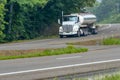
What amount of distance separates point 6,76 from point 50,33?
157ft

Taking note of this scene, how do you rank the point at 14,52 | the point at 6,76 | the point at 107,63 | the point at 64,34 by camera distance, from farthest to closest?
the point at 64,34 → the point at 14,52 → the point at 107,63 → the point at 6,76

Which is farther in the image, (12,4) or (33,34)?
(33,34)

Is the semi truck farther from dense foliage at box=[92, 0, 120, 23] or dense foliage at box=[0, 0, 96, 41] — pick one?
dense foliage at box=[92, 0, 120, 23]

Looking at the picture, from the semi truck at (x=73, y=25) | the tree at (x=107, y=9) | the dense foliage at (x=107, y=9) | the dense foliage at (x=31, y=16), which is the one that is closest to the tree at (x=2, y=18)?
the dense foliage at (x=31, y=16)

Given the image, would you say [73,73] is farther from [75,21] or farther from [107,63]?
[75,21]

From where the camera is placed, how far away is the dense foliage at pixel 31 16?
53688 mm

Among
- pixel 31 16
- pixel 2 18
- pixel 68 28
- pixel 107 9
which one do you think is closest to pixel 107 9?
pixel 107 9

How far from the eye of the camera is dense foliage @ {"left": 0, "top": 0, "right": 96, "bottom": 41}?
176 ft

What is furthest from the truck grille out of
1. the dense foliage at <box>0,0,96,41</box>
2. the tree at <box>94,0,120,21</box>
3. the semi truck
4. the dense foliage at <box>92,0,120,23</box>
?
the tree at <box>94,0,120,21</box>

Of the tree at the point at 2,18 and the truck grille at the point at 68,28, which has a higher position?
the tree at the point at 2,18

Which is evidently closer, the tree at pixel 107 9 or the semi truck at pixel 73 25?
the semi truck at pixel 73 25

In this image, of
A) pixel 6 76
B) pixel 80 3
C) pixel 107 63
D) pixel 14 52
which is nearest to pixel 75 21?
pixel 80 3

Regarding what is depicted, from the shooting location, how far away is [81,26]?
55.4m

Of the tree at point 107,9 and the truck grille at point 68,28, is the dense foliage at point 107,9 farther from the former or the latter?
the truck grille at point 68,28
